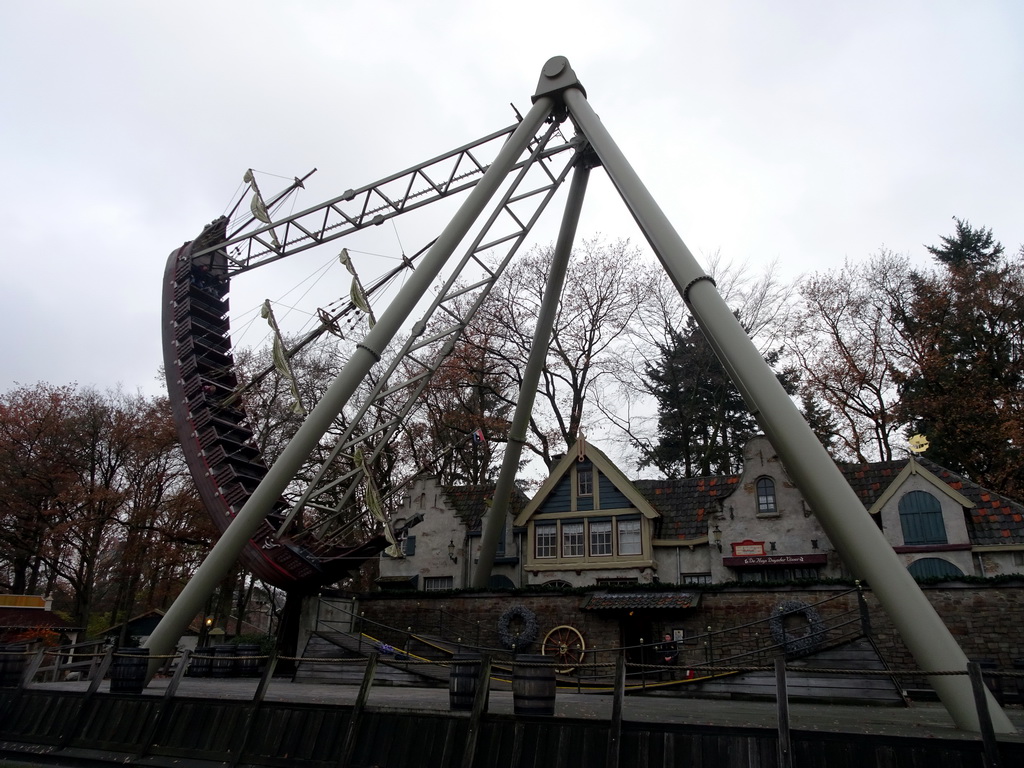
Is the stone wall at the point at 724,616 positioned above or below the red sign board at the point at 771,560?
below

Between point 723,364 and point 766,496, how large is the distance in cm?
1222

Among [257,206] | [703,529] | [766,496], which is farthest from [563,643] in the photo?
[257,206]

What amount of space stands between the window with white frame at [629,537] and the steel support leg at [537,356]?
533 centimetres

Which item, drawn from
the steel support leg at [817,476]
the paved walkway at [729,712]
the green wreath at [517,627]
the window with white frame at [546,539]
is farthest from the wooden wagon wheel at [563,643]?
the steel support leg at [817,476]

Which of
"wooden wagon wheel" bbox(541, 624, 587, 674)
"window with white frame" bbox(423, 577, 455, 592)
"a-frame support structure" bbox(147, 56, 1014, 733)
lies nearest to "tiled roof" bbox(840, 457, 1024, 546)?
"wooden wagon wheel" bbox(541, 624, 587, 674)

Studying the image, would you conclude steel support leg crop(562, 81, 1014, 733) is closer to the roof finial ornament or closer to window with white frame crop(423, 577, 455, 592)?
the roof finial ornament

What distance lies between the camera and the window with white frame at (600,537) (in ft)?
83.9

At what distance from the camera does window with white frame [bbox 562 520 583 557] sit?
26.0 m

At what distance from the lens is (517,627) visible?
67.9ft

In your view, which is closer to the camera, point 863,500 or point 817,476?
point 817,476

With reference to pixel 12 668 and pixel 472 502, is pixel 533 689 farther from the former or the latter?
pixel 472 502

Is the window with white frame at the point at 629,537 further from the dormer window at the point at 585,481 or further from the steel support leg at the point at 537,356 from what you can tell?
the steel support leg at the point at 537,356

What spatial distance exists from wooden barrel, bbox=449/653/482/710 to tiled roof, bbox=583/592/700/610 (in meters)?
9.82

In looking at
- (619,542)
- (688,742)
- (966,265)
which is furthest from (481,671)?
(966,265)
